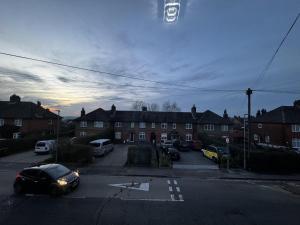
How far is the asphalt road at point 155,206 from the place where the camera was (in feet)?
38.9

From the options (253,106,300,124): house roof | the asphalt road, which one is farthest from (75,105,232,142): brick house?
the asphalt road

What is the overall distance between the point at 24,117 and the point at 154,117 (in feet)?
81.5

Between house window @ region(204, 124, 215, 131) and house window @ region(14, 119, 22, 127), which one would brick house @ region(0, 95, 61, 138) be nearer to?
house window @ region(14, 119, 22, 127)

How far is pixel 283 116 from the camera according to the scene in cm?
5403

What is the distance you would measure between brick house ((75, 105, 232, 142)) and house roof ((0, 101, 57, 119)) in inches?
293

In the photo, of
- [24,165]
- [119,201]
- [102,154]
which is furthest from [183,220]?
[102,154]

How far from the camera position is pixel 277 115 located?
55375mm

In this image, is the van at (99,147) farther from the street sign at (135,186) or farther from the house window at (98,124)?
the house window at (98,124)

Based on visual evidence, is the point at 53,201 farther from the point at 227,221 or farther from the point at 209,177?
the point at 209,177

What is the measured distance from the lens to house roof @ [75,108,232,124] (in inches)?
2324

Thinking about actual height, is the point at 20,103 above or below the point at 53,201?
above

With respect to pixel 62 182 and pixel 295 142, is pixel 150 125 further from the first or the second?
pixel 62 182

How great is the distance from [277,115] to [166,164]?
34.8 m

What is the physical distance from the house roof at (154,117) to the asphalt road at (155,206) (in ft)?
133
